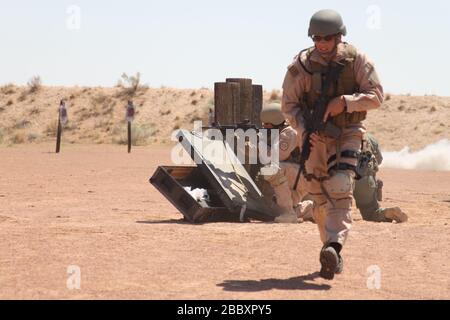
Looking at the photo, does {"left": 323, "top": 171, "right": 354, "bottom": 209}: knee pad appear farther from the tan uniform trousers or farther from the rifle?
the rifle

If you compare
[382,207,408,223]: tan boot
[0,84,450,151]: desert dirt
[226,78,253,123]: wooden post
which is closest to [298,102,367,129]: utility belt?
[382,207,408,223]: tan boot

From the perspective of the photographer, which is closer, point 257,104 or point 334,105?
point 334,105

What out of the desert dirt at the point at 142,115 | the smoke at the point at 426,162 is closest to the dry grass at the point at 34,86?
the desert dirt at the point at 142,115

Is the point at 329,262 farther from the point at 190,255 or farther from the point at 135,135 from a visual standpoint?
the point at 135,135

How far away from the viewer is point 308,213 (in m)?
12.1

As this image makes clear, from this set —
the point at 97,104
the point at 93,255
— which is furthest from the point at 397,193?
the point at 97,104

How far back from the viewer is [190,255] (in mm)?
8664

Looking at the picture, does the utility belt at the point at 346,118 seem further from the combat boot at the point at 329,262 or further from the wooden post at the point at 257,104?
the wooden post at the point at 257,104

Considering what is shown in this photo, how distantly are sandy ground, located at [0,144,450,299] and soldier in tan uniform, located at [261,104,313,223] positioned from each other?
2.03 ft

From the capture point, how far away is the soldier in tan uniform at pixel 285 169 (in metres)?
11.6

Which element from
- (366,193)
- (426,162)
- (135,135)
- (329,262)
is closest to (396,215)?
(366,193)

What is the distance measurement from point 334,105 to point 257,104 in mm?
5818

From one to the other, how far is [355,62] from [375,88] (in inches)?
9.8

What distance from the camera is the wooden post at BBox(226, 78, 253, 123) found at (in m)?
13.1
